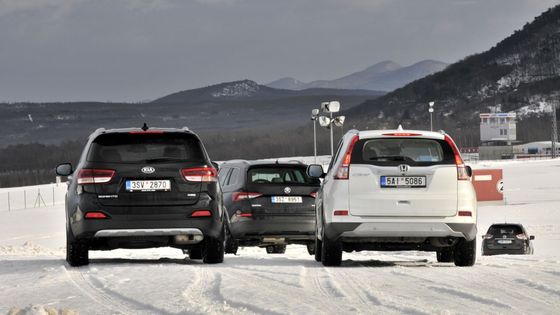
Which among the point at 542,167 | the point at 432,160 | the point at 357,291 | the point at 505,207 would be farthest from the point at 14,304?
the point at 542,167

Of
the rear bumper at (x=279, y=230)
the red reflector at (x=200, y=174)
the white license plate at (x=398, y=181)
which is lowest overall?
the rear bumper at (x=279, y=230)

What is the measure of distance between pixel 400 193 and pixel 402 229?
0.43 m

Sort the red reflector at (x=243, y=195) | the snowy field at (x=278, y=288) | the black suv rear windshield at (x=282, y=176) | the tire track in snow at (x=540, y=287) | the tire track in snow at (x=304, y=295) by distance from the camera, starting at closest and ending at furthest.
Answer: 1. the tire track in snow at (x=304, y=295)
2. the snowy field at (x=278, y=288)
3. the tire track in snow at (x=540, y=287)
4. the red reflector at (x=243, y=195)
5. the black suv rear windshield at (x=282, y=176)

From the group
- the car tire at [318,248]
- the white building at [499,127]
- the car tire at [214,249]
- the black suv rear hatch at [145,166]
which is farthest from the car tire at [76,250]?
the white building at [499,127]

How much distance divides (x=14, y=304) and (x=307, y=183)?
863 cm

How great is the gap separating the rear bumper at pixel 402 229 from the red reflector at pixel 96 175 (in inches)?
106

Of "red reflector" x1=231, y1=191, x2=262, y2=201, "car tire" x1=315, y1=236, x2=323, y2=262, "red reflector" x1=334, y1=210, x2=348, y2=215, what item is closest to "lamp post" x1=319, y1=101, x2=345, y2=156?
"red reflector" x1=231, y1=191, x2=262, y2=201

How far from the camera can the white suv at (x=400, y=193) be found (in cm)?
1186

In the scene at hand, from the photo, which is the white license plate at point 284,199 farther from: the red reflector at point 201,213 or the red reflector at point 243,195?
the red reflector at point 201,213

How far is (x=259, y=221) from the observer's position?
16.6 m

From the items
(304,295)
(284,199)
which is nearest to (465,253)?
(304,295)

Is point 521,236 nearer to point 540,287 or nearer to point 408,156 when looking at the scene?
point 408,156

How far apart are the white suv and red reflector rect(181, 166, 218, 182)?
57.4 inches

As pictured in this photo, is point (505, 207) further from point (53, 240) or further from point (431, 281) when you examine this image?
point (431, 281)
